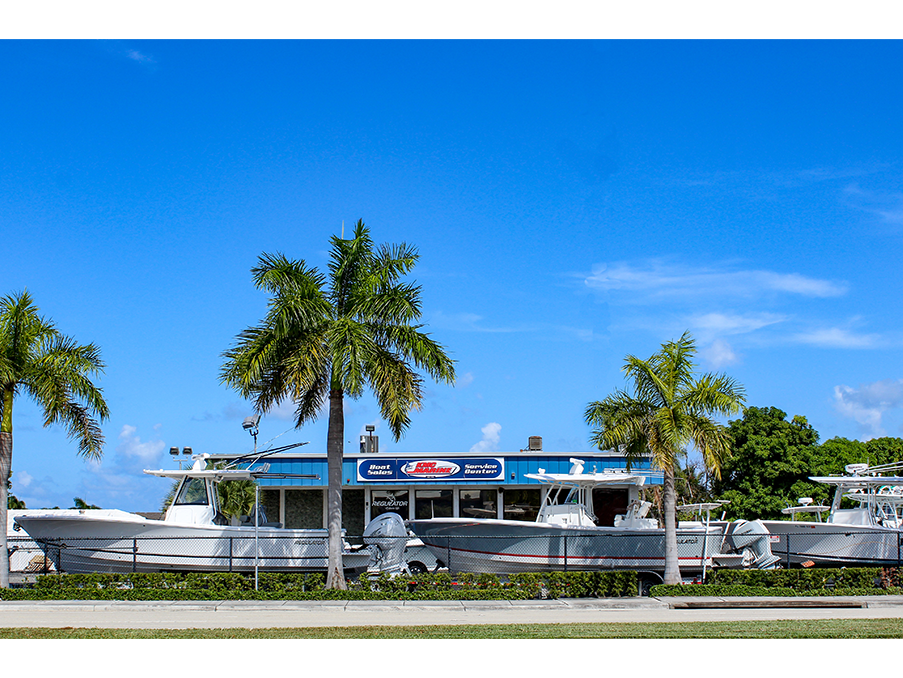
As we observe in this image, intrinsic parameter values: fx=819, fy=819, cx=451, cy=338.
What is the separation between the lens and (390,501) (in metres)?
31.0

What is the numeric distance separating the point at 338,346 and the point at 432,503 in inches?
620

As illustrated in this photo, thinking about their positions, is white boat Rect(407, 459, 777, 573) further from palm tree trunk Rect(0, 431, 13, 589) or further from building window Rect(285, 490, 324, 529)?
building window Rect(285, 490, 324, 529)

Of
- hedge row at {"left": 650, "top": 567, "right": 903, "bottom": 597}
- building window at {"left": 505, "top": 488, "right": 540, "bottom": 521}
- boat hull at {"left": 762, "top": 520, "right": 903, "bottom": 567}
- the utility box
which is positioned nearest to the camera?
hedge row at {"left": 650, "top": 567, "right": 903, "bottom": 597}

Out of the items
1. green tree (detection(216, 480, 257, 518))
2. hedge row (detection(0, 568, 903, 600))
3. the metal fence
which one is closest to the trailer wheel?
the metal fence

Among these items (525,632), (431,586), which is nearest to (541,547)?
(431,586)

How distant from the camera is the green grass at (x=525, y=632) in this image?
37.5 feet

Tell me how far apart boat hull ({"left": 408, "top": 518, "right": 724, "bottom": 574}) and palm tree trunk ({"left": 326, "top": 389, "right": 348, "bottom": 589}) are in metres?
3.06

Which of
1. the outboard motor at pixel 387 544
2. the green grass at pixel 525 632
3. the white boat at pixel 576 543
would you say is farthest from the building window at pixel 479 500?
the green grass at pixel 525 632

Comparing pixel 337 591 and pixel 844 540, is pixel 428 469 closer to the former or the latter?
pixel 337 591

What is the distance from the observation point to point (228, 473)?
20.3 m

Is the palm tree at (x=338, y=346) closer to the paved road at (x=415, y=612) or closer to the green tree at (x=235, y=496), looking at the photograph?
the paved road at (x=415, y=612)

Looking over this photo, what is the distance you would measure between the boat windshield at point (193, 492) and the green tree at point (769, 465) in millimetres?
23295

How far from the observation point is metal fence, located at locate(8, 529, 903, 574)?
18641mm

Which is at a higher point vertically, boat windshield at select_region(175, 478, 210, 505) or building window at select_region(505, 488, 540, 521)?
boat windshield at select_region(175, 478, 210, 505)
